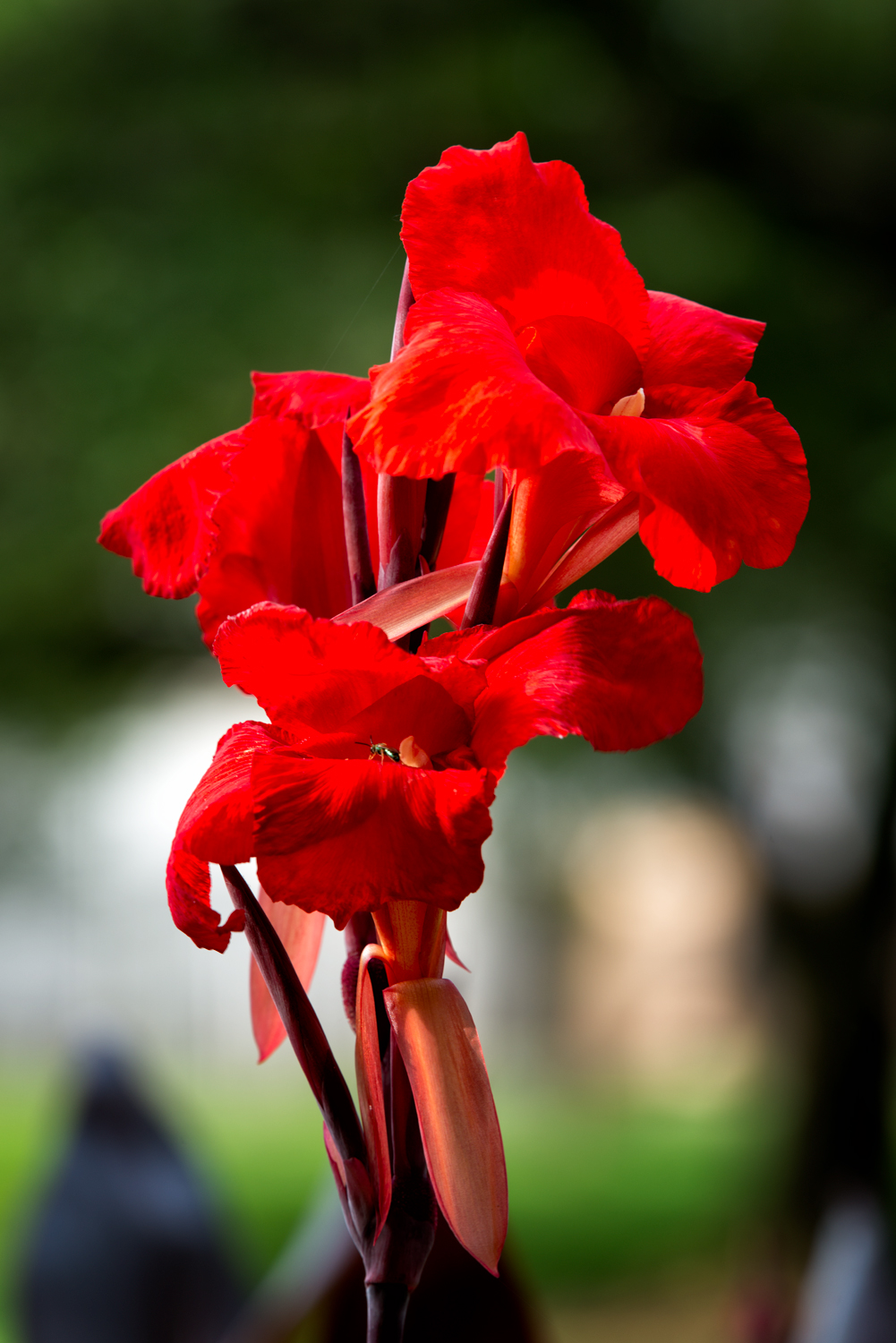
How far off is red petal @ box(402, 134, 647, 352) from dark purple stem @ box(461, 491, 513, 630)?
1.8 inches

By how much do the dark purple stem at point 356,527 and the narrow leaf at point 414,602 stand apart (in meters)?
0.02

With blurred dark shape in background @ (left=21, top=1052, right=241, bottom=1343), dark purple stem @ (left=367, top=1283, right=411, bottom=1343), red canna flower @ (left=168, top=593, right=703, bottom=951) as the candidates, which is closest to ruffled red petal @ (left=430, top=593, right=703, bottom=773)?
red canna flower @ (left=168, top=593, right=703, bottom=951)

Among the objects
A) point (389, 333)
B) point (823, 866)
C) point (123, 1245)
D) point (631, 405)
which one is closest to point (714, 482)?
point (631, 405)

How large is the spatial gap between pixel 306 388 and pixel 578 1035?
232 cm

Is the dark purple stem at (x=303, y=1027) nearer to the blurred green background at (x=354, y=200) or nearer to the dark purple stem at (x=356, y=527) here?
the dark purple stem at (x=356, y=527)

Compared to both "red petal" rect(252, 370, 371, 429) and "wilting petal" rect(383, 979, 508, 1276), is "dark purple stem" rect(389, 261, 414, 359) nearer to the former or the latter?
"red petal" rect(252, 370, 371, 429)

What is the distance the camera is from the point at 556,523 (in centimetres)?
26

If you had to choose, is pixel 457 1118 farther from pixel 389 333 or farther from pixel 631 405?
pixel 389 333

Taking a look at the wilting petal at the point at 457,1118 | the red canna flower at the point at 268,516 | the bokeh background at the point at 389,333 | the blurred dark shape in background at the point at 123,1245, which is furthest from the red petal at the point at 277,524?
the bokeh background at the point at 389,333

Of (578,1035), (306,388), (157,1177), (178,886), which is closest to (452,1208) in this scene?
(178,886)

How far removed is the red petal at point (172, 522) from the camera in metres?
0.30

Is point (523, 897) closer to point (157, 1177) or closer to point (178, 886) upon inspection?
point (157, 1177)

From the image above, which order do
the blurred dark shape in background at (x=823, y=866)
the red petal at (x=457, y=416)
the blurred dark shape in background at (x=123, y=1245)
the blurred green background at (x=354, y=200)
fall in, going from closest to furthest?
1. the red petal at (x=457, y=416)
2. the blurred dark shape in background at (x=123, y=1245)
3. the blurred dark shape in background at (x=823, y=866)
4. the blurred green background at (x=354, y=200)

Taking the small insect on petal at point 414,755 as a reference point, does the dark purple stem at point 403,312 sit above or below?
above
